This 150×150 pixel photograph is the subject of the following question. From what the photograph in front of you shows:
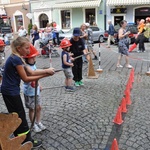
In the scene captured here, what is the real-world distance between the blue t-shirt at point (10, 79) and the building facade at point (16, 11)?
27.2m

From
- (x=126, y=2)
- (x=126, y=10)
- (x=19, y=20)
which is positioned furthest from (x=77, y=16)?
(x=19, y=20)

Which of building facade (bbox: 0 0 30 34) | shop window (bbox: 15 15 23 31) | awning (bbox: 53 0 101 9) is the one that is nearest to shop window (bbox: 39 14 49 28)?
building facade (bbox: 0 0 30 34)

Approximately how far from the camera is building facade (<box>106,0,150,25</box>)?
22.3 metres

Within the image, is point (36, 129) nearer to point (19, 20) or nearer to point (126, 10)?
point (126, 10)

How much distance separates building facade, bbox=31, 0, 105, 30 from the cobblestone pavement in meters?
18.4

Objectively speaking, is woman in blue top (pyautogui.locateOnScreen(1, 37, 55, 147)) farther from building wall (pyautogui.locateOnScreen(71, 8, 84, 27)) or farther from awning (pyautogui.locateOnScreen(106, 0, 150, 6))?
building wall (pyautogui.locateOnScreen(71, 8, 84, 27))

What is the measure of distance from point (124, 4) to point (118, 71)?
15547mm

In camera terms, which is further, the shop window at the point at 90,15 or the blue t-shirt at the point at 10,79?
the shop window at the point at 90,15

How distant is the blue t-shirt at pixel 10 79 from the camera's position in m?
2.98

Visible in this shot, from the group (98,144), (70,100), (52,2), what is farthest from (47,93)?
(52,2)

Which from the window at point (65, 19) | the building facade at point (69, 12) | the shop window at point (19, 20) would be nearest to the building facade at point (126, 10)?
the building facade at point (69, 12)

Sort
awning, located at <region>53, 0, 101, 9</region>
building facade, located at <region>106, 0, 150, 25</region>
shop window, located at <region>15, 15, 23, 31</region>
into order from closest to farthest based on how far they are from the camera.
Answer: building facade, located at <region>106, 0, 150, 25</region> → awning, located at <region>53, 0, 101, 9</region> → shop window, located at <region>15, 15, 23, 31</region>

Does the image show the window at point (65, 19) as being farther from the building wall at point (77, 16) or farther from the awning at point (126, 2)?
the awning at point (126, 2)

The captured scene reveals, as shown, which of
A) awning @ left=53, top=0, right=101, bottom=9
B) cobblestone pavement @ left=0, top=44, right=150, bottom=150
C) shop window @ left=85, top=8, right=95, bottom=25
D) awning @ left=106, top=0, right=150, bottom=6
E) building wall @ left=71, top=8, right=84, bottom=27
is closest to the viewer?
cobblestone pavement @ left=0, top=44, right=150, bottom=150
